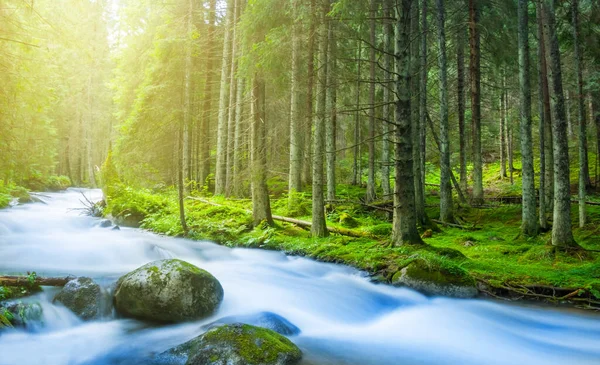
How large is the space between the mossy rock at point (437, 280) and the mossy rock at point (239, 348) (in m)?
3.58

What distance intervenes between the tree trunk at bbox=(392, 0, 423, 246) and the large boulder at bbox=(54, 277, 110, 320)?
630cm

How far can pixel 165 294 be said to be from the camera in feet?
20.3

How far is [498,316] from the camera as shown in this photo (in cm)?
662

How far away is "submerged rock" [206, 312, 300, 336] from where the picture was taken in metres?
6.05

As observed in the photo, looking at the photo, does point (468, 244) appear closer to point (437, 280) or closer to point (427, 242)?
point (427, 242)

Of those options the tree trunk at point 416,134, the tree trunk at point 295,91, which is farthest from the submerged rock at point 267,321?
the tree trunk at point 416,134

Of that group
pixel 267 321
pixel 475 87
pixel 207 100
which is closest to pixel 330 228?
pixel 267 321

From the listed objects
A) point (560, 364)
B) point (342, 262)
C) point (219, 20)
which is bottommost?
point (560, 364)

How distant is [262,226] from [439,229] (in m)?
5.83

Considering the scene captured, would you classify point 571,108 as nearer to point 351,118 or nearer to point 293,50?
point 351,118

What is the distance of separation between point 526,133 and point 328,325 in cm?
822

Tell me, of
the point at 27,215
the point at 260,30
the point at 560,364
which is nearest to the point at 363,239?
the point at 560,364

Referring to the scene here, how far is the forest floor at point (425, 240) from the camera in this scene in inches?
284

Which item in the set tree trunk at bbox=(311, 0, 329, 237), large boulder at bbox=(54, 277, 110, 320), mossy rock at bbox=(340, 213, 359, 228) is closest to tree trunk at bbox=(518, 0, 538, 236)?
mossy rock at bbox=(340, 213, 359, 228)
